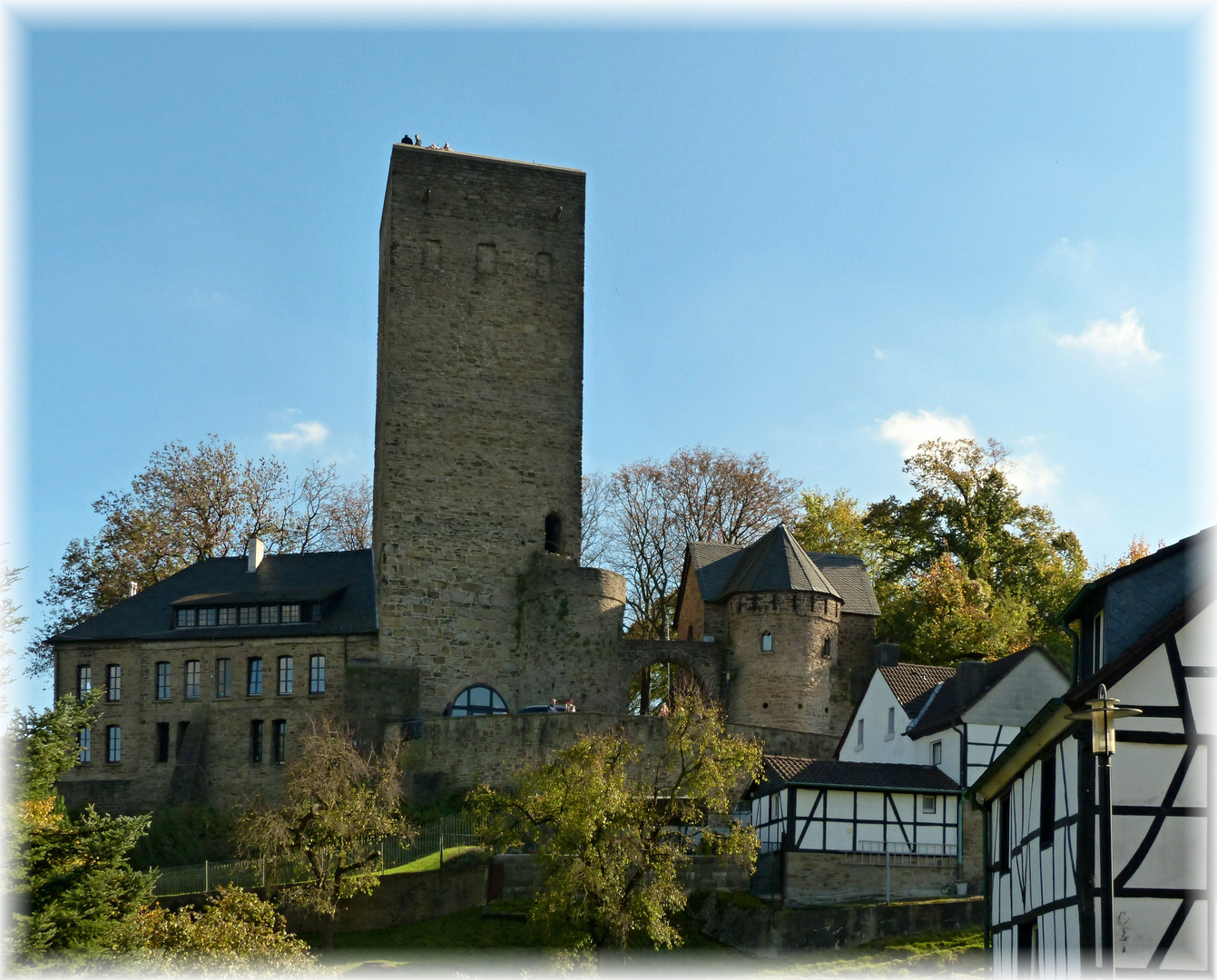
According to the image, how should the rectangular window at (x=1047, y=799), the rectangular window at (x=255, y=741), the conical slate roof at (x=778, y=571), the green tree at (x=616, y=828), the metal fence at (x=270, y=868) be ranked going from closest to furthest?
the rectangular window at (x=1047, y=799) → the green tree at (x=616, y=828) → the metal fence at (x=270, y=868) → the rectangular window at (x=255, y=741) → the conical slate roof at (x=778, y=571)

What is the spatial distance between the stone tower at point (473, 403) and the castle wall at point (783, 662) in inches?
219

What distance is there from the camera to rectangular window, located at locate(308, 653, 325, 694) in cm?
4191

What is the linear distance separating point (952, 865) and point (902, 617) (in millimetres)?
17529

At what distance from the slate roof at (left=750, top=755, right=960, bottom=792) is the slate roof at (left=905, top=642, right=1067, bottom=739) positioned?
44.7 inches

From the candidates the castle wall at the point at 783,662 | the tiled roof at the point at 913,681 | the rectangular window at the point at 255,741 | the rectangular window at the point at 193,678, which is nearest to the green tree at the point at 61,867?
the rectangular window at the point at 255,741

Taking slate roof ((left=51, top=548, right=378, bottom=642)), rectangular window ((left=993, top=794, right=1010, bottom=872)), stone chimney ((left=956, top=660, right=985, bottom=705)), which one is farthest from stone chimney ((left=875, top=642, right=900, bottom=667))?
rectangular window ((left=993, top=794, right=1010, bottom=872))

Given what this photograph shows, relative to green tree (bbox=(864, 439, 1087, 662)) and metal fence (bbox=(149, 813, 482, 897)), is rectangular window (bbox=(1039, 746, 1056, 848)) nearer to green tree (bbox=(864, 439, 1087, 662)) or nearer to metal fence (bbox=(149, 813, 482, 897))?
metal fence (bbox=(149, 813, 482, 897))

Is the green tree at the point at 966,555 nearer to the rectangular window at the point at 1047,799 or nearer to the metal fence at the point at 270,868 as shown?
the metal fence at the point at 270,868

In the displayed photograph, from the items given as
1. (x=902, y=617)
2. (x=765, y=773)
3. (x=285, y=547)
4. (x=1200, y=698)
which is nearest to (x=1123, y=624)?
(x=1200, y=698)

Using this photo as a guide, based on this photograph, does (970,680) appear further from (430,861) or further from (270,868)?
(270,868)

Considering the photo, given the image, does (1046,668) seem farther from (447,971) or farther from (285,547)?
(285,547)

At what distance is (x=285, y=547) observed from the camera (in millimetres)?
52281

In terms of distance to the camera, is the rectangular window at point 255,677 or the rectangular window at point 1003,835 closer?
the rectangular window at point 1003,835

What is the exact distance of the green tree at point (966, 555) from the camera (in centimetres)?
4841
